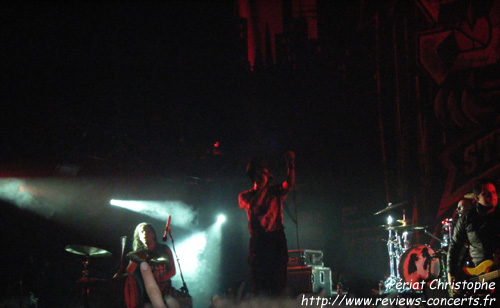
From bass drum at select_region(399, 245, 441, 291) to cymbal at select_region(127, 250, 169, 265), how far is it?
13.4 feet

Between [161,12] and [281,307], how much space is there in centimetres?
673

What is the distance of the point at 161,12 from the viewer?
8992mm

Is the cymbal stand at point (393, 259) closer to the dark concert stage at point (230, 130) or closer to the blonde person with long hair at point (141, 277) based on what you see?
the dark concert stage at point (230, 130)

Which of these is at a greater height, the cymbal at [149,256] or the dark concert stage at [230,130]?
the dark concert stage at [230,130]

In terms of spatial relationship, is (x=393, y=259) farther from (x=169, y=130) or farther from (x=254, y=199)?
(x=254, y=199)

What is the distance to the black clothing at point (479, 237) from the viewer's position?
4777mm

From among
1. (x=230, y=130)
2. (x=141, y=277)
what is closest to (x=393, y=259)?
(x=230, y=130)

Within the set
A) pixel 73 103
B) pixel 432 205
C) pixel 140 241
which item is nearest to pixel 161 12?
pixel 73 103

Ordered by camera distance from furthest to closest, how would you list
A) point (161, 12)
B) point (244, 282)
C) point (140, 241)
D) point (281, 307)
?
point (244, 282)
point (161, 12)
point (140, 241)
point (281, 307)

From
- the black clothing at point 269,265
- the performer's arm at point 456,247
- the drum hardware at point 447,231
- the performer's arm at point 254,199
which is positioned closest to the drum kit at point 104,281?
the performer's arm at point 254,199

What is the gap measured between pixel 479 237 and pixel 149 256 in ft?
13.9

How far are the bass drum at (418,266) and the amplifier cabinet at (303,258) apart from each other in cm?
175

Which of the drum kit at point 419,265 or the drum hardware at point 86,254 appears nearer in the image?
the drum hardware at point 86,254

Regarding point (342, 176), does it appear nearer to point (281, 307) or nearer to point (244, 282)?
point (244, 282)
